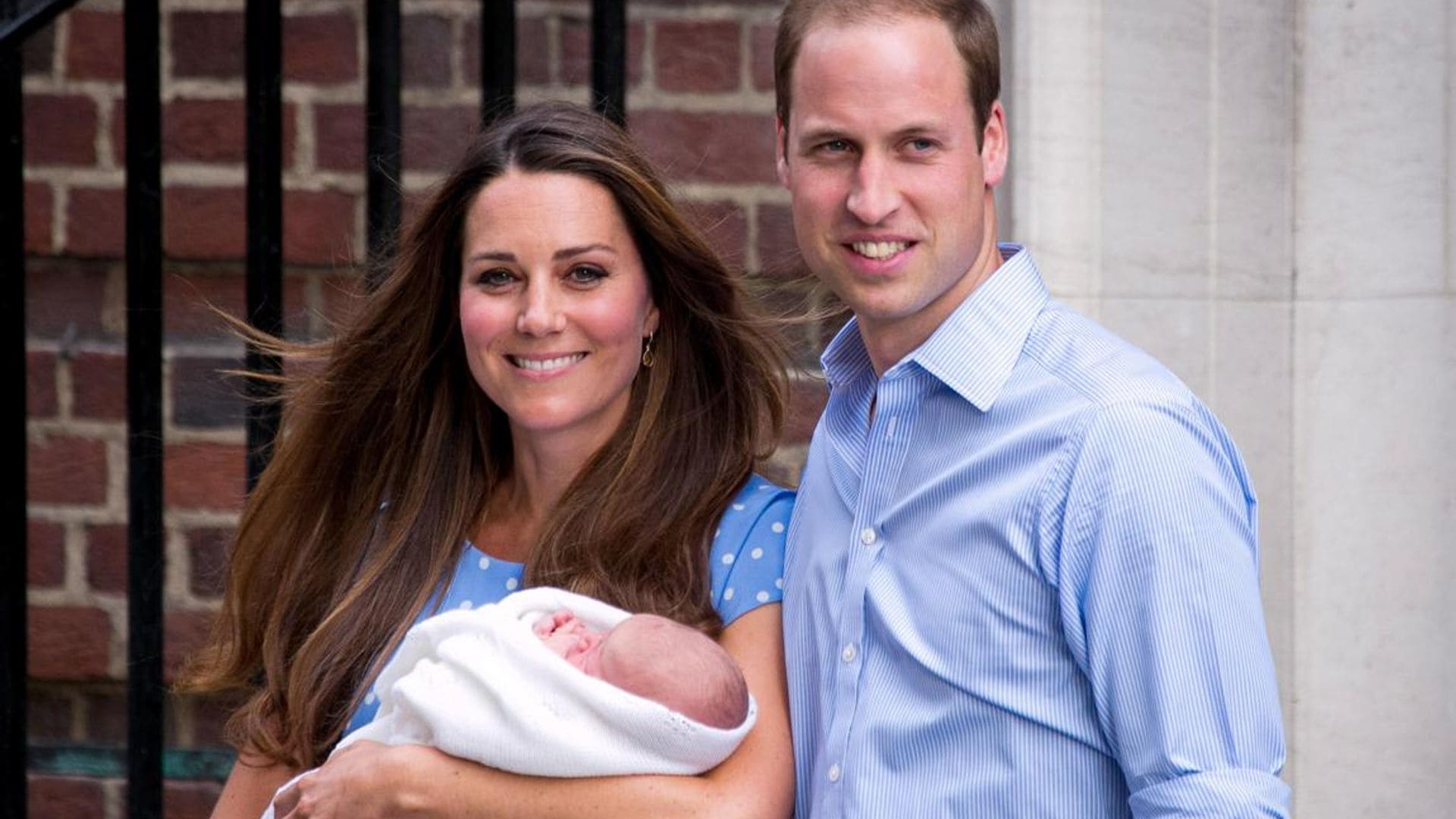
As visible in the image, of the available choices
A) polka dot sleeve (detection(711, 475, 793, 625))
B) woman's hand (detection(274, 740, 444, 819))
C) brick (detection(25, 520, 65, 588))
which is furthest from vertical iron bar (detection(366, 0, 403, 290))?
brick (detection(25, 520, 65, 588))

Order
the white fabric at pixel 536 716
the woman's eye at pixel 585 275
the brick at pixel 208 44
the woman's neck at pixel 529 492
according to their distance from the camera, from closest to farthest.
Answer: the white fabric at pixel 536 716
the woman's eye at pixel 585 275
the woman's neck at pixel 529 492
the brick at pixel 208 44

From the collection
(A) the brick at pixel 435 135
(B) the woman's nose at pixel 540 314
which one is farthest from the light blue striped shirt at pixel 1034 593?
(A) the brick at pixel 435 135

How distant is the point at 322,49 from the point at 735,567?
112 cm

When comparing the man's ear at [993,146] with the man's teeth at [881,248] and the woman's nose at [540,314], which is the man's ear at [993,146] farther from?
the woman's nose at [540,314]

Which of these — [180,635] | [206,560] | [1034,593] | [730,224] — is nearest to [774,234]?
[730,224]

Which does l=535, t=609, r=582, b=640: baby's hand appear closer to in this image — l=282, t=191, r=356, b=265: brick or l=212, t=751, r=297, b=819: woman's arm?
l=212, t=751, r=297, b=819: woman's arm

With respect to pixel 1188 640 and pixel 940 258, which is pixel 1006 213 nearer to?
pixel 940 258

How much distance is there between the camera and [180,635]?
2.92 meters

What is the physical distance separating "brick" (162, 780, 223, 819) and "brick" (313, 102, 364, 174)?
0.96 meters

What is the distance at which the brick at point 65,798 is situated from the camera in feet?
9.55

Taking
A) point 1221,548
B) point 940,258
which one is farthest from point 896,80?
point 1221,548

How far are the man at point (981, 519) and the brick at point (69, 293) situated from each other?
137cm

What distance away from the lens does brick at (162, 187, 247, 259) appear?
286 cm

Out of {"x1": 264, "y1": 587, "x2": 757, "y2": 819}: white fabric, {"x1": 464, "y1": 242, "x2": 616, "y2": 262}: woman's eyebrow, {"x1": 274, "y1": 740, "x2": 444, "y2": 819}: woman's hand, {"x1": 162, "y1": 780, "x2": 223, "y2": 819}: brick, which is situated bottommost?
{"x1": 162, "y1": 780, "x2": 223, "y2": 819}: brick
